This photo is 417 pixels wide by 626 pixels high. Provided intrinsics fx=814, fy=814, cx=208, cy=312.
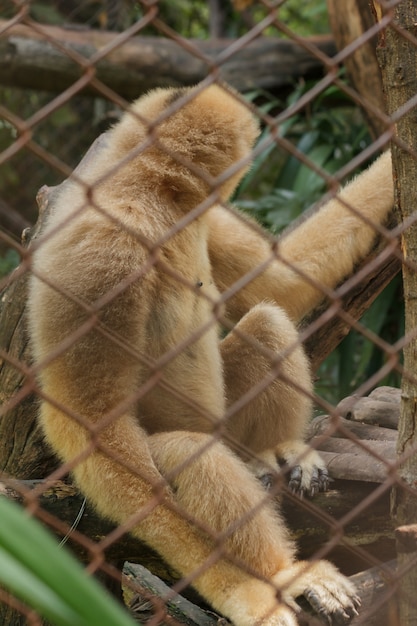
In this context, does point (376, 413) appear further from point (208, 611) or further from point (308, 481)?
point (208, 611)

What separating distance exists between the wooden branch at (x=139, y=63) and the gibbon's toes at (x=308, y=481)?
4390 mm

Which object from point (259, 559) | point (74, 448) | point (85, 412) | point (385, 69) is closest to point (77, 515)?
point (74, 448)

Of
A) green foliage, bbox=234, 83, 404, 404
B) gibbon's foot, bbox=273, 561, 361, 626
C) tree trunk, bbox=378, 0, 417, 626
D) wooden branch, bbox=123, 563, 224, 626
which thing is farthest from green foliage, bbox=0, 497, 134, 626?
green foliage, bbox=234, 83, 404, 404

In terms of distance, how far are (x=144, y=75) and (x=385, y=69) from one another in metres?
4.83

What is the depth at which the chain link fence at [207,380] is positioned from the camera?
6.87ft

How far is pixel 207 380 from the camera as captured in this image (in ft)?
11.0

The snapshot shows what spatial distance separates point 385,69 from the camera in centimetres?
252

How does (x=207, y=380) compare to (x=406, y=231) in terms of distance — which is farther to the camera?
(x=207, y=380)

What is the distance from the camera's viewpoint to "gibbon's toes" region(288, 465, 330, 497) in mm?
3238

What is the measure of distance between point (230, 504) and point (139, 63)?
5.20 meters

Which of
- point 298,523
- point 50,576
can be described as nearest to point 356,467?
point 298,523

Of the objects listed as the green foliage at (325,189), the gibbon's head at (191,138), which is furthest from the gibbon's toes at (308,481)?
the green foliage at (325,189)

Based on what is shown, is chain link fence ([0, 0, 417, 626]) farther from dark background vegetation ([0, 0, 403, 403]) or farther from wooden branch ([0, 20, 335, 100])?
wooden branch ([0, 20, 335, 100])

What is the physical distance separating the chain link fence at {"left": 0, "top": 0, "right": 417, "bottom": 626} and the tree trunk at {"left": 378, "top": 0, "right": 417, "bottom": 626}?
1 centimetres
